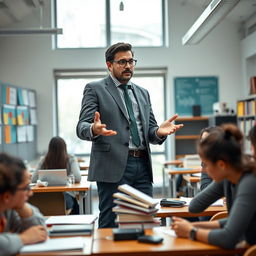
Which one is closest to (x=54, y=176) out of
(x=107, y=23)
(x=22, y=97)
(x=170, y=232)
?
(x=170, y=232)

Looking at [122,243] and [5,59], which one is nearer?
[122,243]

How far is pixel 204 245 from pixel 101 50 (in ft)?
24.7

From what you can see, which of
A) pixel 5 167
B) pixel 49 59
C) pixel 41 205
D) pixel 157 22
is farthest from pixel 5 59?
pixel 5 167

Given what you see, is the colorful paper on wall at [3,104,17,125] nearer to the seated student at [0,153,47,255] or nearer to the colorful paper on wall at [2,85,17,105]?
the colorful paper on wall at [2,85,17,105]

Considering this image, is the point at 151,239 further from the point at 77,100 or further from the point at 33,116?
the point at 77,100

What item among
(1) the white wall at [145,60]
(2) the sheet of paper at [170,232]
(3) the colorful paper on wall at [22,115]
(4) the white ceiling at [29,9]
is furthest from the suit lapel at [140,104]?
(1) the white wall at [145,60]

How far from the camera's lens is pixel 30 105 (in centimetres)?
857

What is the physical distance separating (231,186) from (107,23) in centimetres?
756

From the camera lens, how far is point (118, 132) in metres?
2.82

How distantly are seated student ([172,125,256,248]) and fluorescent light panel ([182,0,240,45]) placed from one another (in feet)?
12.0

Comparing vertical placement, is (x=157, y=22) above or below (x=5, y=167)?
above

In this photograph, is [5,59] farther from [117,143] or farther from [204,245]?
[204,245]

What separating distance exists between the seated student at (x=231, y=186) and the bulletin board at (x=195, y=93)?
6995 mm

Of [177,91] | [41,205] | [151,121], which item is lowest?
[41,205]
